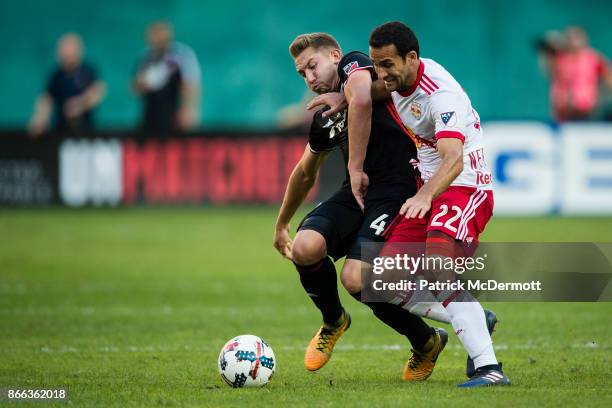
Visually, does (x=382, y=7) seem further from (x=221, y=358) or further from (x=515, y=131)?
(x=221, y=358)

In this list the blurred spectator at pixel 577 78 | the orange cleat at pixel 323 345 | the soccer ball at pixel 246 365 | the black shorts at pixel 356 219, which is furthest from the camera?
the blurred spectator at pixel 577 78

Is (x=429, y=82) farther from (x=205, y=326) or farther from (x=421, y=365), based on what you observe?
(x=205, y=326)

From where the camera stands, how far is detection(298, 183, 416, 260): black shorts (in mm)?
7750

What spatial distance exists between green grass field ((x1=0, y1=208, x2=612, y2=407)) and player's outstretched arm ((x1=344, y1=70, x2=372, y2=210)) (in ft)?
4.62

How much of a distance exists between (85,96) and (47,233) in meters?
3.98

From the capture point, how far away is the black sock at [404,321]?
763cm

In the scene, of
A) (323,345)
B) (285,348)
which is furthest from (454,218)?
(285,348)

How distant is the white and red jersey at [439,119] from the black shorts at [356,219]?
278 mm

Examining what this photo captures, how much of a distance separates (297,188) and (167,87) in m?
12.7

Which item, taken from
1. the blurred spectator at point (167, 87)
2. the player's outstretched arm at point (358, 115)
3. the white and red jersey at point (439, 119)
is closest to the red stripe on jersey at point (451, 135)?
the white and red jersey at point (439, 119)

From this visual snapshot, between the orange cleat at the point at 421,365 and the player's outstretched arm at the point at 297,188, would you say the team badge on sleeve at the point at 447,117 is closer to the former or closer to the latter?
the player's outstretched arm at the point at 297,188

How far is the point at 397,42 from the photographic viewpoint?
7.07m

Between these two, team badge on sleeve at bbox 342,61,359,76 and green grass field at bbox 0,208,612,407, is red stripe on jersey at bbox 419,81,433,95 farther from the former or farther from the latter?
green grass field at bbox 0,208,612,407

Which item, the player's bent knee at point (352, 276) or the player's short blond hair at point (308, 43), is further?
the player's short blond hair at point (308, 43)
